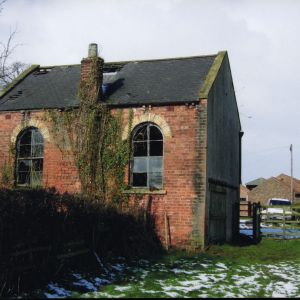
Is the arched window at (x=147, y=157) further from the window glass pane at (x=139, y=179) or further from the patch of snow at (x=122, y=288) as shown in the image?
the patch of snow at (x=122, y=288)

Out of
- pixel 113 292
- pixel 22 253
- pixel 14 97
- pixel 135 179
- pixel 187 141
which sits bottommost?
pixel 113 292

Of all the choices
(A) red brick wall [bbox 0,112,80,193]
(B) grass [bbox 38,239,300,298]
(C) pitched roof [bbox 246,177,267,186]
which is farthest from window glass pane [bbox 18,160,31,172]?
(C) pitched roof [bbox 246,177,267,186]

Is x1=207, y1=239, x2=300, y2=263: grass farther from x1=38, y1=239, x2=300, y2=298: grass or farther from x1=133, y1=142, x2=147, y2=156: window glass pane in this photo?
x1=133, y1=142, x2=147, y2=156: window glass pane

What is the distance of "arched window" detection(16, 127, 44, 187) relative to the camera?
58.8ft

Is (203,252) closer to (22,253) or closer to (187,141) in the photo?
(187,141)

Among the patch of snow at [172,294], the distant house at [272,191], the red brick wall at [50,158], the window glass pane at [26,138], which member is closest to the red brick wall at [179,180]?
the red brick wall at [50,158]

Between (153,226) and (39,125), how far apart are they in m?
6.18

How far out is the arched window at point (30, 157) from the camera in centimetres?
1792

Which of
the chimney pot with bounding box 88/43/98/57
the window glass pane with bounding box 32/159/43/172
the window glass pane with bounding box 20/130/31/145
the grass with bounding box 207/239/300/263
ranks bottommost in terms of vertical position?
the grass with bounding box 207/239/300/263

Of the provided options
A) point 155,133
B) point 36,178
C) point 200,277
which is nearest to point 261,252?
point 200,277

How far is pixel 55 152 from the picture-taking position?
17578 millimetres

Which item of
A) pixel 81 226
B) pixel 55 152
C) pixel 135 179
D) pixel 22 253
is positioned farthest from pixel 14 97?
pixel 22 253

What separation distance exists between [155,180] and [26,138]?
5812mm

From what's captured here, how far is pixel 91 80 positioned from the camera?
17.6 m
